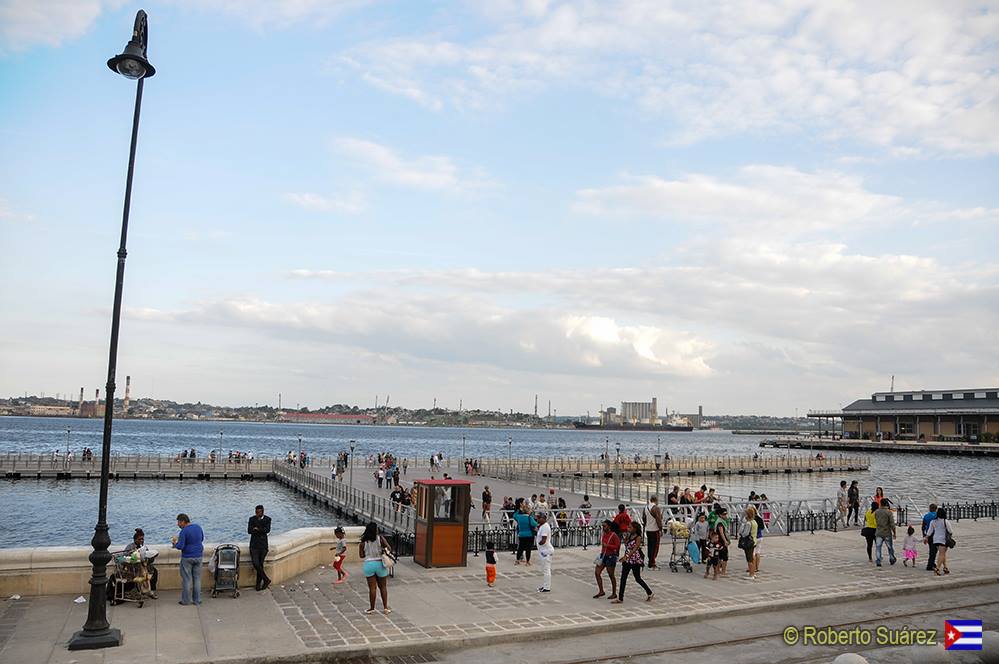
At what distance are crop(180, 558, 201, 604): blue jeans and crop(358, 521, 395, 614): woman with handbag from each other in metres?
2.75

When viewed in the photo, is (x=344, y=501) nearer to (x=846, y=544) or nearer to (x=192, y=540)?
(x=846, y=544)

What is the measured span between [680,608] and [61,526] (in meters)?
38.9

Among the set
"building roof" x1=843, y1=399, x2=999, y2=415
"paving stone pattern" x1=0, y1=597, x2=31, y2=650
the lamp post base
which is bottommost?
"paving stone pattern" x1=0, y1=597, x2=31, y2=650

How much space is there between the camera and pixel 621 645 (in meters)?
12.0

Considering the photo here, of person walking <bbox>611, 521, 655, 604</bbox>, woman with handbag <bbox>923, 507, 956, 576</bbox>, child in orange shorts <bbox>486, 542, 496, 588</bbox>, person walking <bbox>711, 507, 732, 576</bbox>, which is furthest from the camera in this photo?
woman with handbag <bbox>923, 507, 956, 576</bbox>

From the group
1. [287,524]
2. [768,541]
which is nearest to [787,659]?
[768,541]

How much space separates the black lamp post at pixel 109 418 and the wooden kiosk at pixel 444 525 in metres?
7.13

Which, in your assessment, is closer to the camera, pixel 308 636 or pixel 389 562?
pixel 308 636

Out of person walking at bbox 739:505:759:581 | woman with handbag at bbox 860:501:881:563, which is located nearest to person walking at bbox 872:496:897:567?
woman with handbag at bbox 860:501:881:563

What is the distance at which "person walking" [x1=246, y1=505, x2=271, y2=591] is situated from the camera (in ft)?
45.0

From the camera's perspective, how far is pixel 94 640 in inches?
413

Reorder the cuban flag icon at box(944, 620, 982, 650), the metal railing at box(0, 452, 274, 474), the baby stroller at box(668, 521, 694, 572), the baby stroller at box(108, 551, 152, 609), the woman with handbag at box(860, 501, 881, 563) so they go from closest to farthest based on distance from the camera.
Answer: the cuban flag icon at box(944, 620, 982, 650) < the baby stroller at box(108, 551, 152, 609) < the baby stroller at box(668, 521, 694, 572) < the woman with handbag at box(860, 501, 881, 563) < the metal railing at box(0, 452, 274, 474)

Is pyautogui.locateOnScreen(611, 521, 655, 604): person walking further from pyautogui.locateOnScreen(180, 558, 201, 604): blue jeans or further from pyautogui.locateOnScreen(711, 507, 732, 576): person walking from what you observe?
pyautogui.locateOnScreen(180, 558, 201, 604): blue jeans

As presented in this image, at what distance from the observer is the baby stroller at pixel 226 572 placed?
44.2ft
